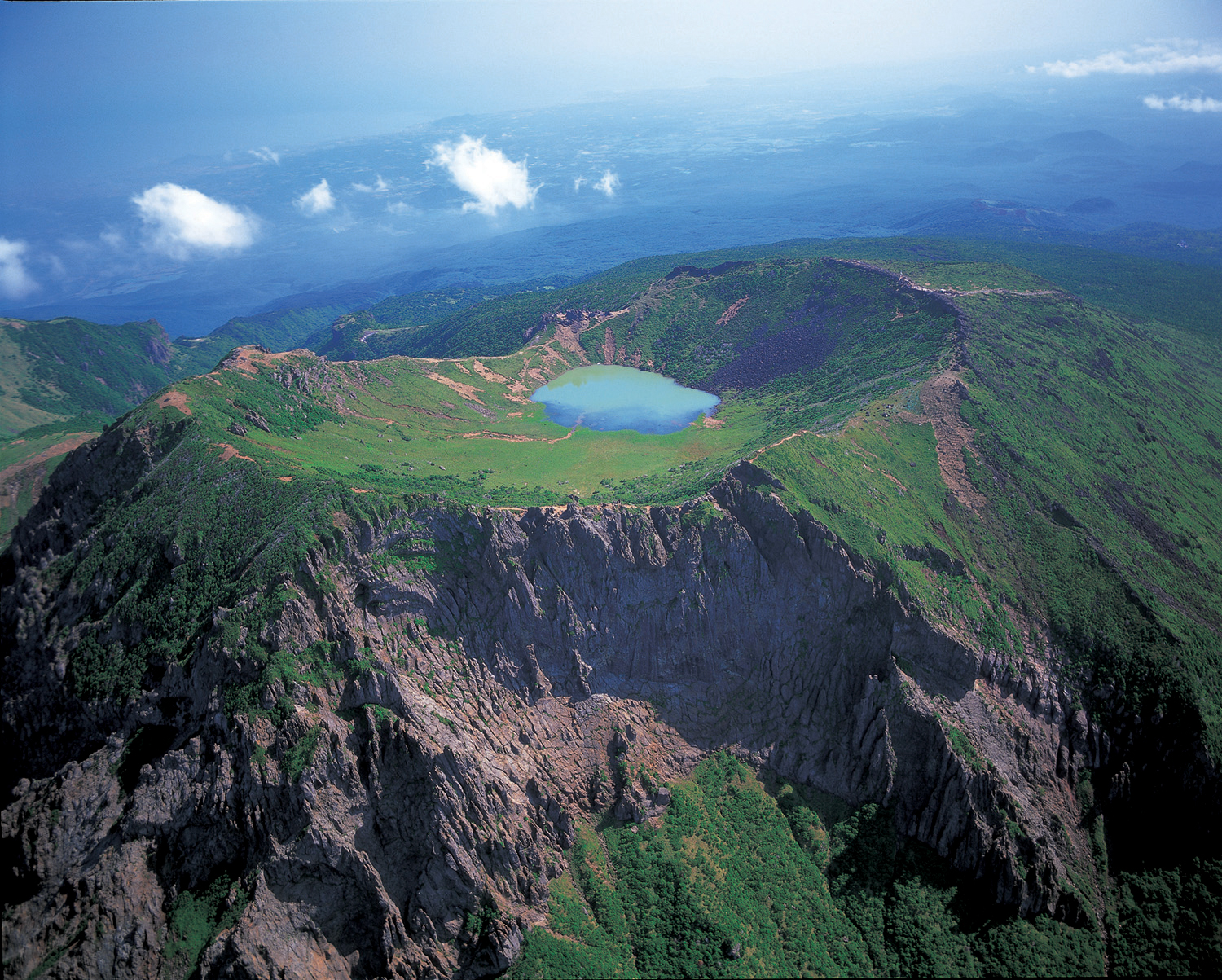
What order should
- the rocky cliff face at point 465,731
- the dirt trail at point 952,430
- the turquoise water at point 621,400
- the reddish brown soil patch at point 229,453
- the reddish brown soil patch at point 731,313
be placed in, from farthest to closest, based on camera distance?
the reddish brown soil patch at point 731,313
the turquoise water at point 621,400
the dirt trail at point 952,430
the reddish brown soil patch at point 229,453
the rocky cliff face at point 465,731

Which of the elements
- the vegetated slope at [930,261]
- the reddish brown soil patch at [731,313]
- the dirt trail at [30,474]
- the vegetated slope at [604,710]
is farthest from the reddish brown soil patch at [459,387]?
the dirt trail at [30,474]

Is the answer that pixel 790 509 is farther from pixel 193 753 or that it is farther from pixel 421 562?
pixel 193 753

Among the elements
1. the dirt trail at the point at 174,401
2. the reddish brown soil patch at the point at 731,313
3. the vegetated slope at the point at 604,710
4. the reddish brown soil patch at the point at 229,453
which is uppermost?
the dirt trail at the point at 174,401

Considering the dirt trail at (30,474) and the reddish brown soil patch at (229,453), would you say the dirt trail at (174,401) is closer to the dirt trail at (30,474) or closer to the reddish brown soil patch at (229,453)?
the reddish brown soil patch at (229,453)

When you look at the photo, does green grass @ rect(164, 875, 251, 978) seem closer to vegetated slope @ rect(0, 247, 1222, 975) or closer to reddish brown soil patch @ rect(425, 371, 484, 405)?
vegetated slope @ rect(0, 247, 1222, 975)

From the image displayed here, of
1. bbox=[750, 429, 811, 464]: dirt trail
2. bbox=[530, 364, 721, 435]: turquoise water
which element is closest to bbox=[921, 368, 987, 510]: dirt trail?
bbox=[750, 429, 811, 464]: dirt trail

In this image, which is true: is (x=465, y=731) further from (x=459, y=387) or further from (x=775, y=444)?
(x=459, y=387)

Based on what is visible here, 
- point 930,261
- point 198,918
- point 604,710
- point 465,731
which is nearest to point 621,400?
point 604,710
